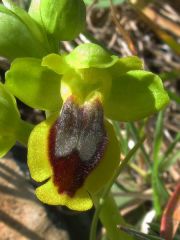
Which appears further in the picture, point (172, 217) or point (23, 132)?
point (172, 217)

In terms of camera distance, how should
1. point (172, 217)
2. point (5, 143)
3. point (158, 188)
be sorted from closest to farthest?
point (5, 143) → point (172, 217) → point (158, 188)

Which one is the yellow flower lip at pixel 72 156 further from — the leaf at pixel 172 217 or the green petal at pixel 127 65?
the leaf at pixel 172 217

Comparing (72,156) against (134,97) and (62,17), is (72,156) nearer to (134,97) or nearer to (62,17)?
(134,97)

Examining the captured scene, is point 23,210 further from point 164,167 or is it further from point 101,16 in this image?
point 101,16

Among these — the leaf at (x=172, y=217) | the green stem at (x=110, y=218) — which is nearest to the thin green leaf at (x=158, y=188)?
the leaf at (x=172, y=217)

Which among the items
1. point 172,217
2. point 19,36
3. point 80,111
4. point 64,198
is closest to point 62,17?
point 19,36

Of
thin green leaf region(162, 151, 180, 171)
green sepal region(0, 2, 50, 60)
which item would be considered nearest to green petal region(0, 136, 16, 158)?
green sepal region(0, 2, 50, 60)
